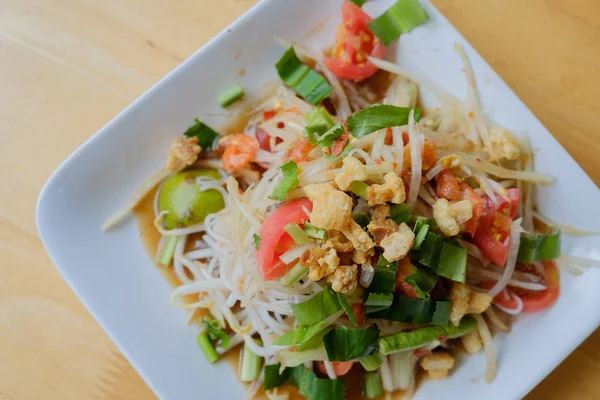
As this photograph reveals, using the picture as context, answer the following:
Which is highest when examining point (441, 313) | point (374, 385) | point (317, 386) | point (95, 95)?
point (95, 95)

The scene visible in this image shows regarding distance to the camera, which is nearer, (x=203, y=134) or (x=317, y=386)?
(x=317, y=386)

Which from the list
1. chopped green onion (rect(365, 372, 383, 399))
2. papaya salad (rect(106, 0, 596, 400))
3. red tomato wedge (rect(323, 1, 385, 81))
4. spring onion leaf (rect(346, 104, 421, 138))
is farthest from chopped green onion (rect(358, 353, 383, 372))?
red tomato wedge (rect(323, 1, 385, 81))

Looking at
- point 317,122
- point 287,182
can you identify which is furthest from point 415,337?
point 317,122

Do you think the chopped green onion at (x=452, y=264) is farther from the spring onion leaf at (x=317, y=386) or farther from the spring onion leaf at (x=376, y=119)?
the spring onion leaf at (x=317, y=386)

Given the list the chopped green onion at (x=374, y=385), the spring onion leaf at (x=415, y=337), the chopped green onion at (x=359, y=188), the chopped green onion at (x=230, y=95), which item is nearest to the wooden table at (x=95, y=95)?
the chopped green onion at (x=230, y=95)

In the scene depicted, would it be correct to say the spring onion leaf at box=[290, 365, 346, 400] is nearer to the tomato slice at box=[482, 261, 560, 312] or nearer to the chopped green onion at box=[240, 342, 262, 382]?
→ the chopped green onion at box=[240, 342, 262, 382]

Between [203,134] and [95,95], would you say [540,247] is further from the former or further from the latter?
[95,95]

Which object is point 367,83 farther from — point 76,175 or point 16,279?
point 16,279
